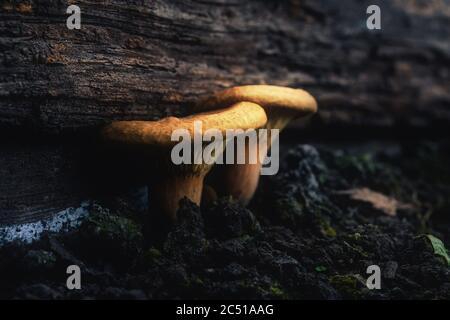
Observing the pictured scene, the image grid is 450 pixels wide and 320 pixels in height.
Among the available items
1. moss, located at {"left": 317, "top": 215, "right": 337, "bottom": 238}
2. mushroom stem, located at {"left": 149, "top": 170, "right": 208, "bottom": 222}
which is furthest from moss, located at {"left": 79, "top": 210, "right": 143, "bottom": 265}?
moss, located at {"left": 317, "top": 215, "right": 337, "bottom": 238}

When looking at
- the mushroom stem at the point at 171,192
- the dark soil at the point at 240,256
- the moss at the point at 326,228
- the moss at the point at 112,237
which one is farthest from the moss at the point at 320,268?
the moss at the point at 112,237

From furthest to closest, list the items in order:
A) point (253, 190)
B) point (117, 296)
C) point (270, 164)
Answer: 1. point (270, 164)
2. point (253, 190)
3. point (117, 296)

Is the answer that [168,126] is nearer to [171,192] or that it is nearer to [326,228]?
[171,192]

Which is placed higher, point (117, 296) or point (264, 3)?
point (264, 3)

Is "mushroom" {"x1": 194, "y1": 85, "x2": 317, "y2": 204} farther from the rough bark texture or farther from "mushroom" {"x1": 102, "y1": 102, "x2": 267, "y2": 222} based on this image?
the rough bark texture

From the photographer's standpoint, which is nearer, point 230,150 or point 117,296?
point 117,296
